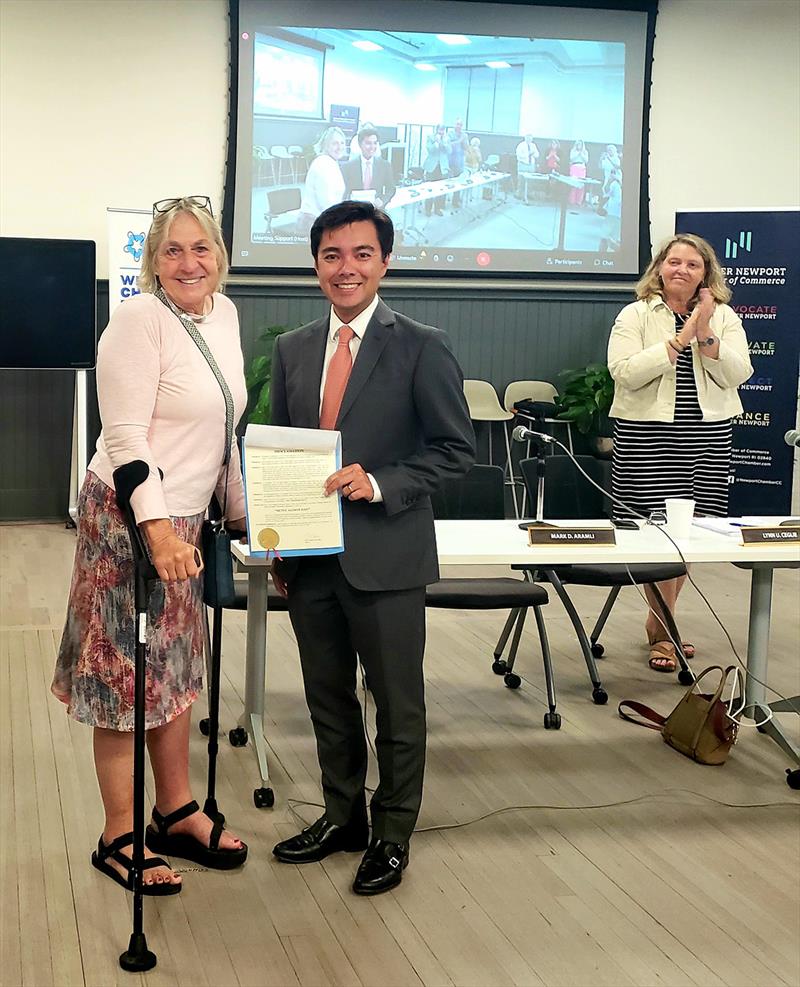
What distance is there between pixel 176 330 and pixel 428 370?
1.82 feet

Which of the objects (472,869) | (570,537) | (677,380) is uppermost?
(677,380)

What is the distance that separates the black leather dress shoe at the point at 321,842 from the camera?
289cm

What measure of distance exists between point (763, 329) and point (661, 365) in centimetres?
387

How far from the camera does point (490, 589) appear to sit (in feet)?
13.1

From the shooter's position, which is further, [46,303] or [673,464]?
[46,303]

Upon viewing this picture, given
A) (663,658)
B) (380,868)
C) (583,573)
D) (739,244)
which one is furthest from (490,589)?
(739,244)

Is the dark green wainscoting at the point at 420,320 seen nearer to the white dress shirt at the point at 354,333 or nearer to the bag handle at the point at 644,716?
the bag handle at the point at 644,716

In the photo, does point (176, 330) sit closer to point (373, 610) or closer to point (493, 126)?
point (373, 610)

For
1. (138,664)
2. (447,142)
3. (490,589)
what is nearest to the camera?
(138,664)

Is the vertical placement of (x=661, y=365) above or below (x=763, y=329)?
below

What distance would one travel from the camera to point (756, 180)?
8.66 metres

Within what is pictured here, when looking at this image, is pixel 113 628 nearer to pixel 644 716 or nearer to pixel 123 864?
pixel 123 864

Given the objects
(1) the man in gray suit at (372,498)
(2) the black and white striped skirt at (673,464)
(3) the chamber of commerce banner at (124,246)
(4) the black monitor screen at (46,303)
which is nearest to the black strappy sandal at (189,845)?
(1) the man in gray suit at (372,498)

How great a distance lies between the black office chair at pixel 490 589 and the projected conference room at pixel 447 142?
12.9ft
